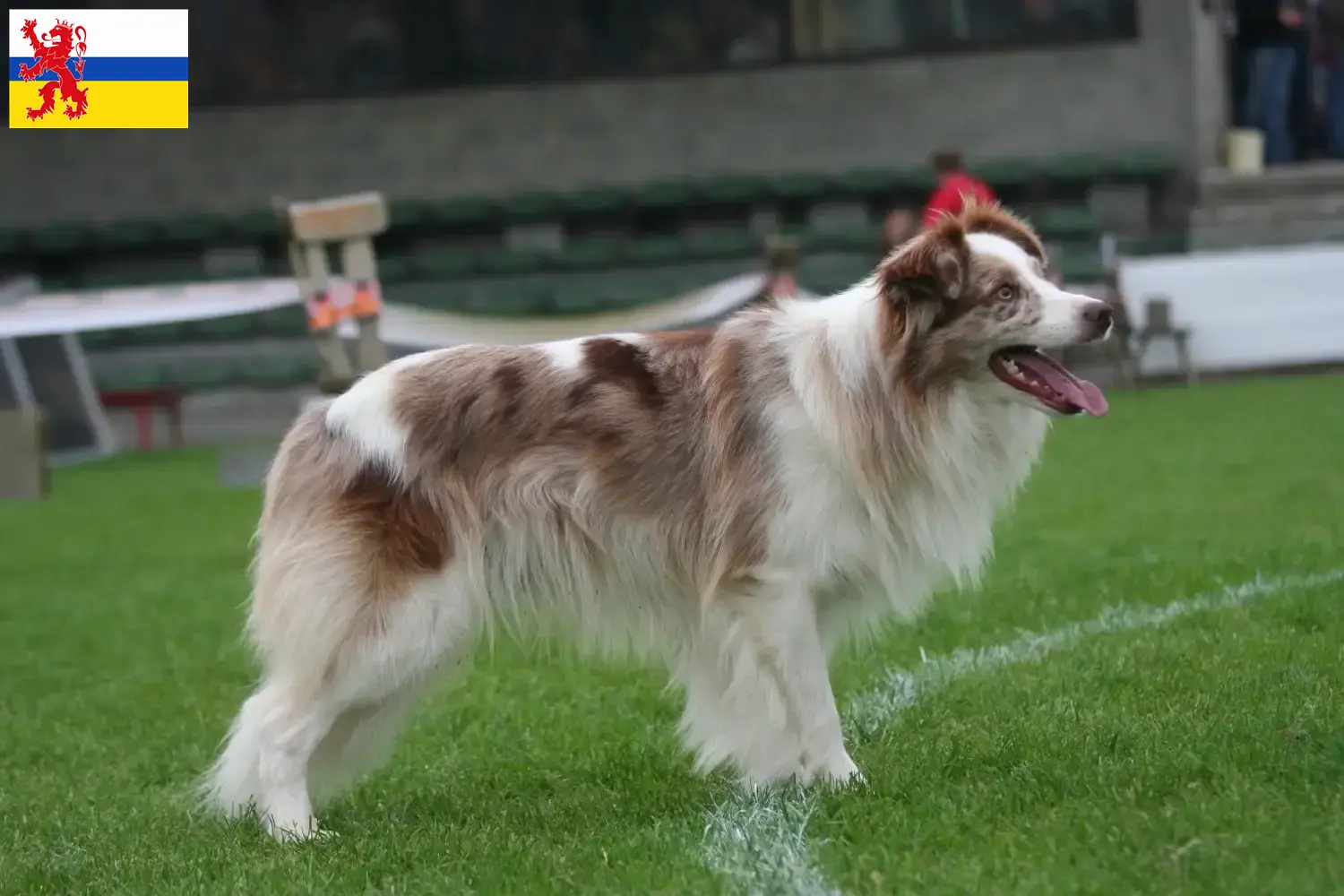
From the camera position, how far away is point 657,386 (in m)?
5.61

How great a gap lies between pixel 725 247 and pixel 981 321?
54.5 feet

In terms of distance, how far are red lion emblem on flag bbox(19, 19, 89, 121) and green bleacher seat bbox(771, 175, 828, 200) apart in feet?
27.6

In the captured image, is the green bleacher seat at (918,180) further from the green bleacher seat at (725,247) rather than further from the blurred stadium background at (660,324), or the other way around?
the green bleacher seat at (725,247)

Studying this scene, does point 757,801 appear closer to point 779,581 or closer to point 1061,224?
point 779,581

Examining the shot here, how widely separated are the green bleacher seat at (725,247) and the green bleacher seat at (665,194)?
73cm

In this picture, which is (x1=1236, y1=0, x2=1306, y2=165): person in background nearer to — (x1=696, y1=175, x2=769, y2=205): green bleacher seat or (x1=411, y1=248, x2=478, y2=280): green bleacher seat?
(x1=696, y1=175, x2=769, y2=205): green bleacher seat

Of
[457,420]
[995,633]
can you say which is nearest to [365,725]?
[457,420]

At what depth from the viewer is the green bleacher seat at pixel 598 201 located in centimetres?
2252

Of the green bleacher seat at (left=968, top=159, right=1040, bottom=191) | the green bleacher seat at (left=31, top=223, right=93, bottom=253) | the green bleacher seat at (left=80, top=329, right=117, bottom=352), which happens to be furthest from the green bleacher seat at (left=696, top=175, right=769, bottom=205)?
the green bleacher seat at (left=31, top=223, right=93, bottom=253)

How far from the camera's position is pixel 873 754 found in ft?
19.1

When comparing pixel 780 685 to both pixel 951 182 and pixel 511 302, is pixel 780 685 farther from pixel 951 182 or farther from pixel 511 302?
pixel 511 302

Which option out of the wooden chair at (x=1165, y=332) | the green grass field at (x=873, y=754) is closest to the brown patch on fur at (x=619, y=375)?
the green grass field at (x=873, y=754)

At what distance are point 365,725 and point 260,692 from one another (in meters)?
0.35

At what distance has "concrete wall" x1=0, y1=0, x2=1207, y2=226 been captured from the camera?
2175 centimetres
